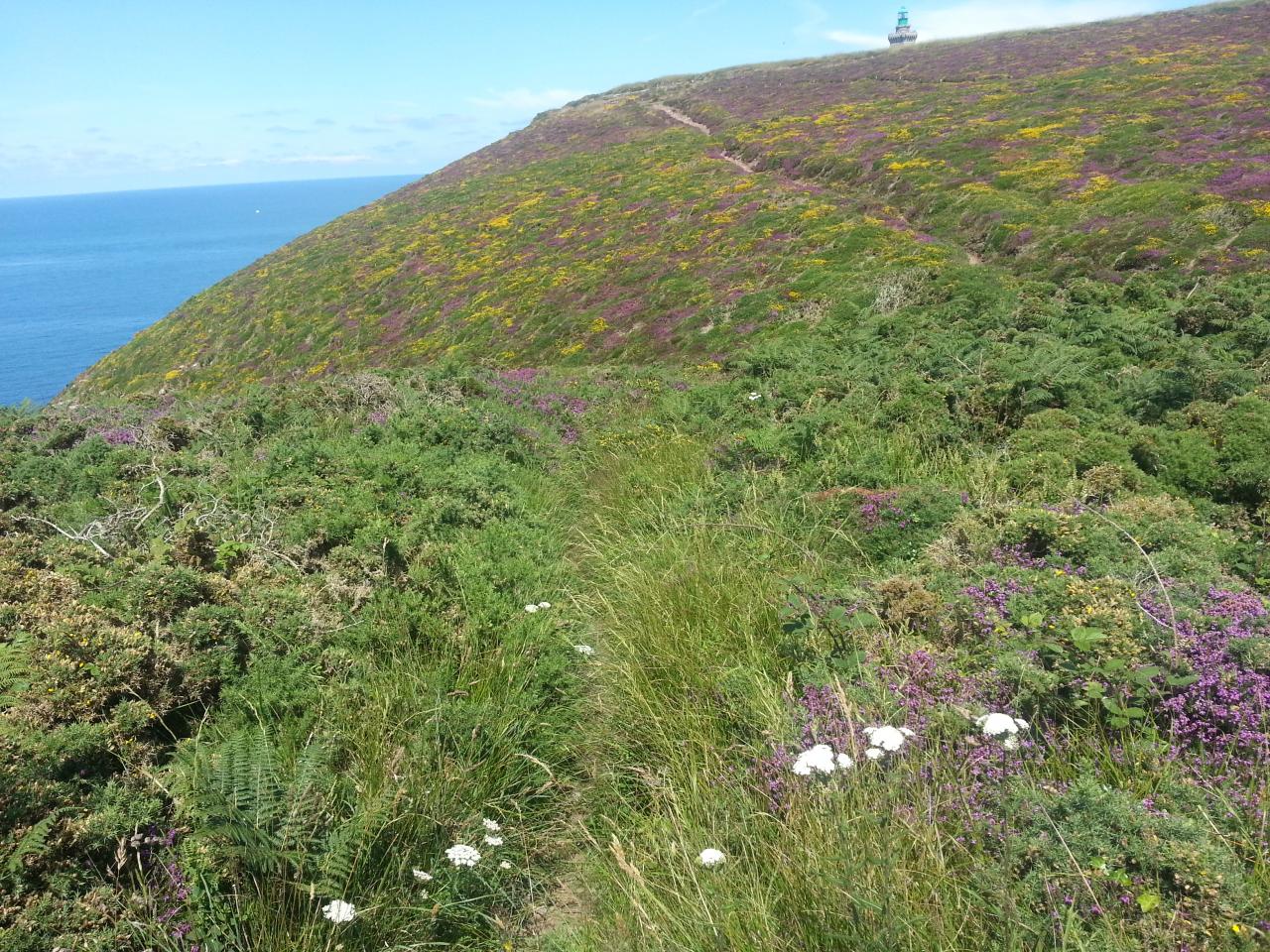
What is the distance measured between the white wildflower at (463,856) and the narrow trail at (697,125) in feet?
147

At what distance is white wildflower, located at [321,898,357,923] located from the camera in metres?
2.96

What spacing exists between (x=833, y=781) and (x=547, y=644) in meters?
3.00

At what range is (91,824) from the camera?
317cm

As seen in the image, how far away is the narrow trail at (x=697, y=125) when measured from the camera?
45666 millimetres

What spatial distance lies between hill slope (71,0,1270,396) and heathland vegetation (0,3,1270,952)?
1106 cm

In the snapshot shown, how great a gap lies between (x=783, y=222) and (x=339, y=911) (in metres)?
32.3

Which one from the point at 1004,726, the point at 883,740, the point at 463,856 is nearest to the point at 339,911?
the point at 463,856

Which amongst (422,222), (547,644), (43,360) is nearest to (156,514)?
(547,644)

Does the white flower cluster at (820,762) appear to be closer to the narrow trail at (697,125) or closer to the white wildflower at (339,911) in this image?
the white wildflower at (339,911)

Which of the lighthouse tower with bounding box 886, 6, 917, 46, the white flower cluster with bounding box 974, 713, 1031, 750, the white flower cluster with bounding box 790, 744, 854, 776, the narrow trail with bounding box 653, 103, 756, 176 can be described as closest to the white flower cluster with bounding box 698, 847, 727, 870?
the white flower cluster with bounding box 790, 744, 854, 776

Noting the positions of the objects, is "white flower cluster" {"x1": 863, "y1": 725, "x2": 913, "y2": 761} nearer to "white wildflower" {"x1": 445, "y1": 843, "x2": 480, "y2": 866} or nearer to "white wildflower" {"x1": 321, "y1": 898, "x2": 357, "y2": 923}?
"white wildflower" {"x1": 445, "y1": 843, "x2": 480, "y2": 866}

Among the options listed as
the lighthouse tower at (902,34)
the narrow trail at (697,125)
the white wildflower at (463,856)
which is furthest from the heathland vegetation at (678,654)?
the lighthouse tower at (902,34)

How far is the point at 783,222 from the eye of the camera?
3130 cm

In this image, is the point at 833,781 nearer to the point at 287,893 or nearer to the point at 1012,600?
the point at 1012,600
